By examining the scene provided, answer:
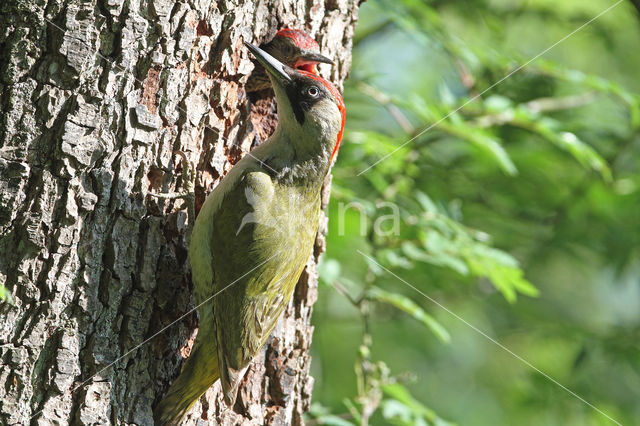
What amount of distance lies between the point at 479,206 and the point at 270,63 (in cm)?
275

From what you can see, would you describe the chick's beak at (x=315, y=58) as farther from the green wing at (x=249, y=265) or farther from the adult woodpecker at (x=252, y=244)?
the green wing at (x=249, y=265)

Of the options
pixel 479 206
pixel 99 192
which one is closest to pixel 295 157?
pixel 99 192

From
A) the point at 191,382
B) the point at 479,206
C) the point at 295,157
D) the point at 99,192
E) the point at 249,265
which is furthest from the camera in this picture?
the point at 479,206

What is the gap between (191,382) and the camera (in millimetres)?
2396

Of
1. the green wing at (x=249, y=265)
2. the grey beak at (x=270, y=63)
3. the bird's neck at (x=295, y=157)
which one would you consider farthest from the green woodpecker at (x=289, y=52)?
the green wing at (x=249, y=265)

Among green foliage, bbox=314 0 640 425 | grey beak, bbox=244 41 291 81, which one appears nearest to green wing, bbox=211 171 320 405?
grey beak, bbox=244 41 291 81

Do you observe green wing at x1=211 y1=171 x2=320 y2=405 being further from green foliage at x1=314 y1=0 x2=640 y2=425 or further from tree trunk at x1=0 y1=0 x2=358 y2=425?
green foliage at x1=314 y1=0 x2=640 y2=425

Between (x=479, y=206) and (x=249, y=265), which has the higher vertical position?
(x=479, y=206)

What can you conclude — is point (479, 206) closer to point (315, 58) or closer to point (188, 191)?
point (315, 58)

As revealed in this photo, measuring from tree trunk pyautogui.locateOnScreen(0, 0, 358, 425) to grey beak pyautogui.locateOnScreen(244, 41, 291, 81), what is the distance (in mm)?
99

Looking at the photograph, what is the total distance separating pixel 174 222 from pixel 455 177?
2.74m

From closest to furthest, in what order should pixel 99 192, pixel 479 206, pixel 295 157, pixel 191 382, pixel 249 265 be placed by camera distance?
pixel 99 192 < pixel 191 382 < pixel 249 265 < pixel 295 157 < pixel 479 206

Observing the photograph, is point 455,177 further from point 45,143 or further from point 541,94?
point 45,143

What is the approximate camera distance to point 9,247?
2168 millimetres
